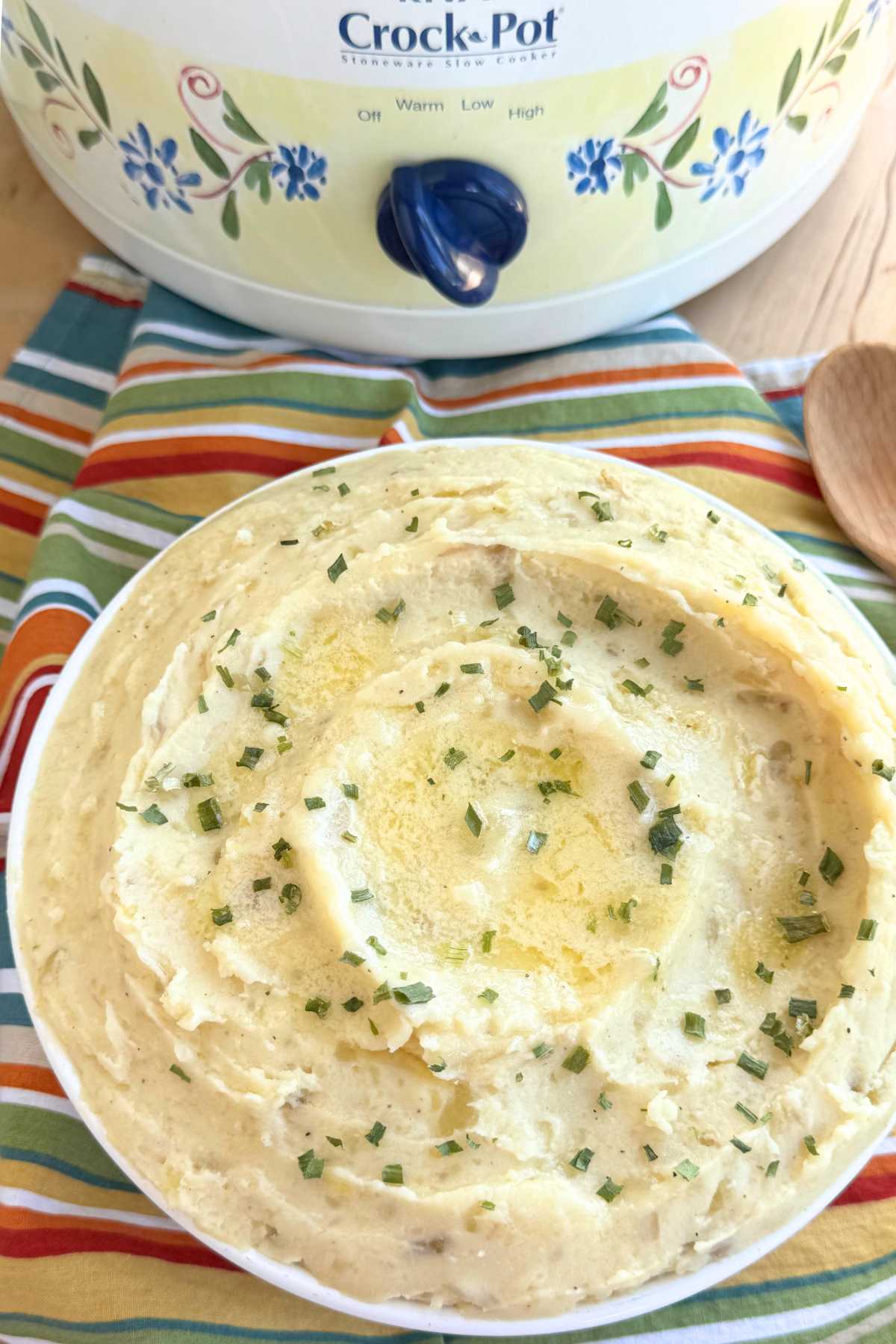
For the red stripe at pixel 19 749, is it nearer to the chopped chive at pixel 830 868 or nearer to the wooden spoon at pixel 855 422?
the chopped chive at pixel 830 868

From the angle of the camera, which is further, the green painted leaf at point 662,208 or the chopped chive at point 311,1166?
the green painted leaf at point 662,208

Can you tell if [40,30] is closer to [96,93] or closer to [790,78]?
[96,93]

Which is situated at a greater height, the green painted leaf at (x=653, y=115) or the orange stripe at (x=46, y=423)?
the green painted leaf at (x=653, y=115)

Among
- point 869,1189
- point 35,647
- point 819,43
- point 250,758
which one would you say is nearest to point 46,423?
point 35,647

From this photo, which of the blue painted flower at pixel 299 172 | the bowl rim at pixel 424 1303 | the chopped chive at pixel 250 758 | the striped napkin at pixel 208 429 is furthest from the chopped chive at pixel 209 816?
the blue painted flower at pixel 299 172

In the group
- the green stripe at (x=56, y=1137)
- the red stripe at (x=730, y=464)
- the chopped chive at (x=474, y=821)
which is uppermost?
the red stripe at (x=730, y=464)

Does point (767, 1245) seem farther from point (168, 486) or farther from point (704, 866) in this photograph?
point (168, 486)

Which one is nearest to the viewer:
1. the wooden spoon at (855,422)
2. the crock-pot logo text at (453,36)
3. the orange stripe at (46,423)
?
the crock-pot logo text at (453,36)
